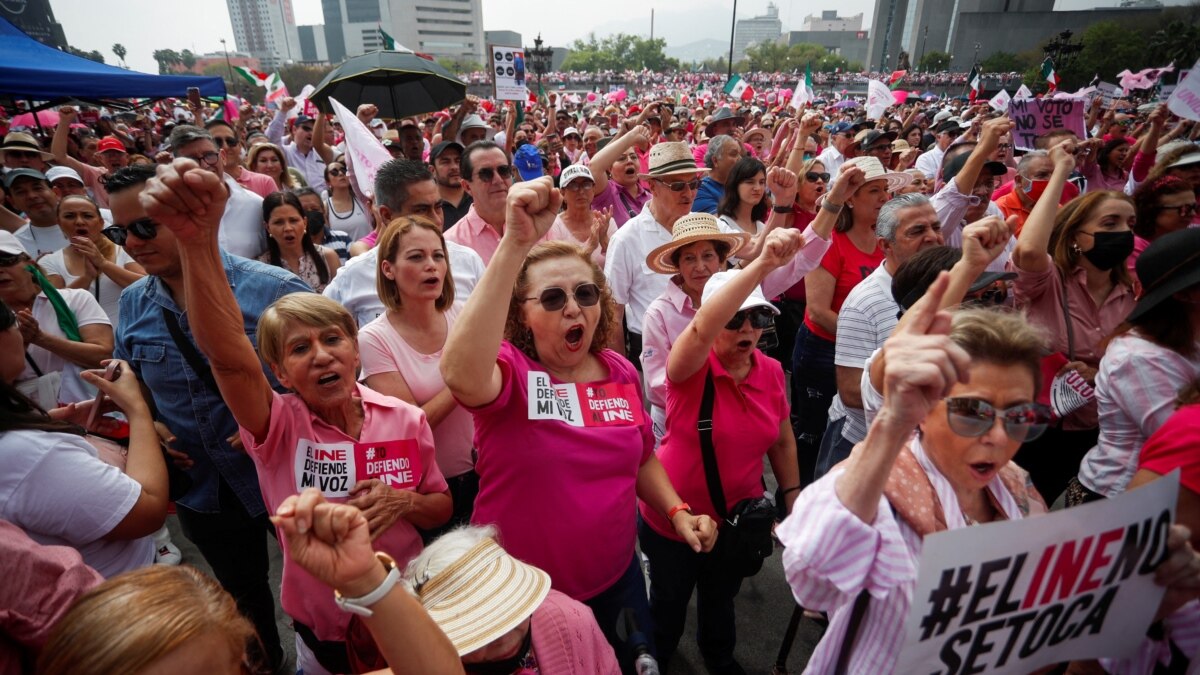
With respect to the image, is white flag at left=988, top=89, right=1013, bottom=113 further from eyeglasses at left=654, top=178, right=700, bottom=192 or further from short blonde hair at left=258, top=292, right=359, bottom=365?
short blonde hair at left=258, top=292, right=359, bottom=365

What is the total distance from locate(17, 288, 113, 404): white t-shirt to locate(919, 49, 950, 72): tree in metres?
73.2

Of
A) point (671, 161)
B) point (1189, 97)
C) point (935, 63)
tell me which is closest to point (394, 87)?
point (671, 161)

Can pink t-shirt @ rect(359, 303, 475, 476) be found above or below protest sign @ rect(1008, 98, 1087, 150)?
below

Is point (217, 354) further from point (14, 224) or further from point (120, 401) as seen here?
point (14, 224)

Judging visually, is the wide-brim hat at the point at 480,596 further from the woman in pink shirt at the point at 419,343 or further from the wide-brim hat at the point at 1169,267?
the wide-brim hat at the point at 1169,267

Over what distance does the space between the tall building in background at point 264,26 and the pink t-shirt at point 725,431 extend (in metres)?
180

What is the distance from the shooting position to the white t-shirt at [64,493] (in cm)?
160

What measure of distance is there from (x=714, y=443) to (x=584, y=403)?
2.03 feet

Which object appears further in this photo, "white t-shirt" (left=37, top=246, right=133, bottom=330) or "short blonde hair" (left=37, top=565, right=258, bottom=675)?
"white t-shirt" (left=37, top=246, right=133, bottom=330)

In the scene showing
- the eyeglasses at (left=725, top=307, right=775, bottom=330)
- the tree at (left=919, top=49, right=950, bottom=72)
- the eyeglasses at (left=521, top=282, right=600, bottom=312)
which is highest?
the tree at (left=919, top=49, right=950, bottom=72)

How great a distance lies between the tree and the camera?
2380 inches

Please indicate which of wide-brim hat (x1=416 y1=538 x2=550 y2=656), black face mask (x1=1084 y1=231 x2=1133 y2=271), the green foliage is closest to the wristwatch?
wide-brim hat (x1=416 y1=538 x2=550 y2=656)

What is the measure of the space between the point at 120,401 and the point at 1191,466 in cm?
335

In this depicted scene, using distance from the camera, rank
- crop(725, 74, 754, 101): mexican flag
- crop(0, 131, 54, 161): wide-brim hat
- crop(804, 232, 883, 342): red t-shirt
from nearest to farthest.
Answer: crop(804, 232, 883, 342): red t-shirt, crop(0, 131, 54, 161): wide-brim hat, crop(725, 74, 754, 101): mexican flag
